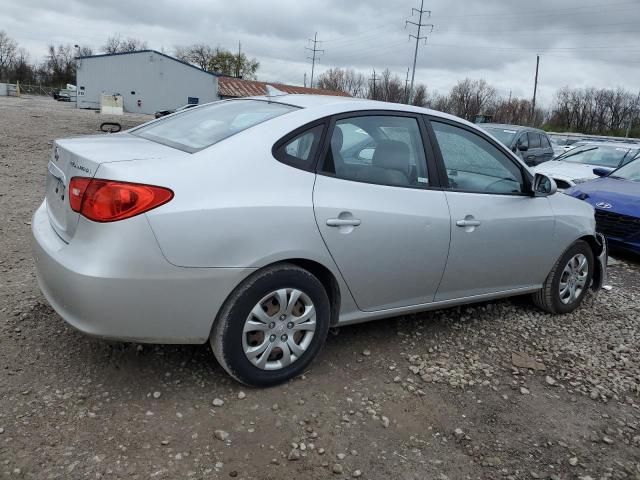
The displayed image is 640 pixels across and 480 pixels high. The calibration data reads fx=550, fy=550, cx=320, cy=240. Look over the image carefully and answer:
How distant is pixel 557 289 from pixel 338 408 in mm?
2464

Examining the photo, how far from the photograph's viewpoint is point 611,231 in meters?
6.66

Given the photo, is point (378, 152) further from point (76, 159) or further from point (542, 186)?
point (76, 159)

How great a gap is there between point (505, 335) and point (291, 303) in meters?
→ 1.98

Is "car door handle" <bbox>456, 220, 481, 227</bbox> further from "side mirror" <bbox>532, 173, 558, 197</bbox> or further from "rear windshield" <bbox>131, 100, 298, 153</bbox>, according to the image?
"rear windshield" <bbox>131, 100, 298, 153</bbox>

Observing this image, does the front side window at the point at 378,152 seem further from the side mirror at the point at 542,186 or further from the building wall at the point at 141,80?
the building wall at the point at 141,80

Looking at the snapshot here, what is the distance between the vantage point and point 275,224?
2779 mm

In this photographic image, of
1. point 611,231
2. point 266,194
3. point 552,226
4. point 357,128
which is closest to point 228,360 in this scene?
point 266,194

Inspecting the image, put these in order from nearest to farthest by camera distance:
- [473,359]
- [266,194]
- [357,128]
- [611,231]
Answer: [266,194] < [357,128] < [473,359] < [611,231]

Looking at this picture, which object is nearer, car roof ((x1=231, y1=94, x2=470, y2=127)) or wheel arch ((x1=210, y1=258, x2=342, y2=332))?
wheel arch ((x1=210, y1=258, x2=342, y2=332))

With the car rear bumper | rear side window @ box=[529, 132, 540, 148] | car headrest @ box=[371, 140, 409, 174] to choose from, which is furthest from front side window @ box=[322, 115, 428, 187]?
rear side window @ box=[529, 132, 540, 148]

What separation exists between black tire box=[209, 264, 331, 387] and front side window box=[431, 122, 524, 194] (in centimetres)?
128

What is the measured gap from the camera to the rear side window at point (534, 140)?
42.1 ft

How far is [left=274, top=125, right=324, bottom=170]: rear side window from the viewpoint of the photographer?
2.94 meters

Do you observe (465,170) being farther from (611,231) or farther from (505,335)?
(611,231)
